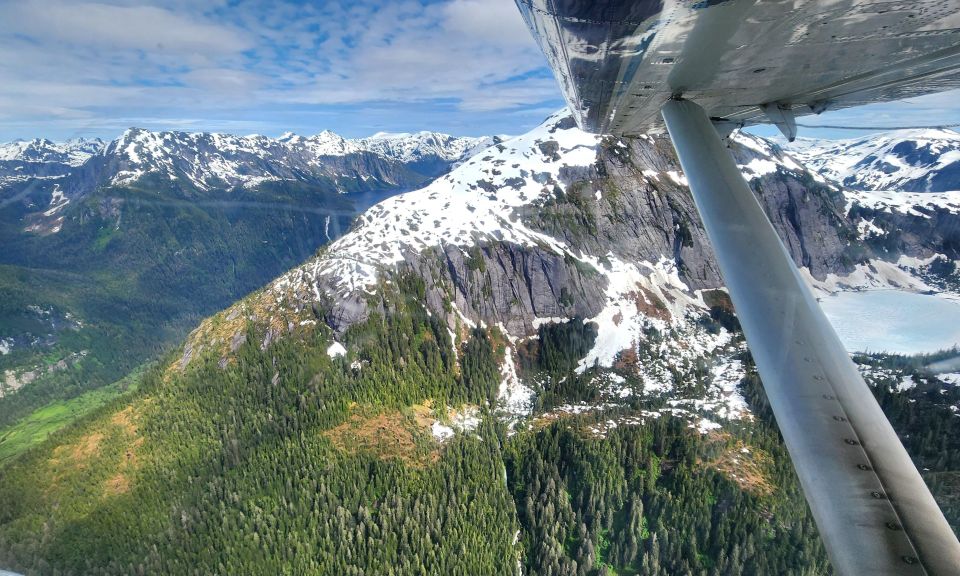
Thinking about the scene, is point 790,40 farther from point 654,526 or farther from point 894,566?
point 654,526

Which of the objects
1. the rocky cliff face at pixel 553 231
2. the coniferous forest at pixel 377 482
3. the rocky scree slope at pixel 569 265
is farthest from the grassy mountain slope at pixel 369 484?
the rocky cliff face at pixel 553 231

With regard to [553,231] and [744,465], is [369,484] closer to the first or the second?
[744,465]

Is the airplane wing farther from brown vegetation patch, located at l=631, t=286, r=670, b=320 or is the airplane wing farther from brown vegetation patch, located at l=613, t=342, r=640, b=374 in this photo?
brown vegetation patch, located at l=631, t=286, r=670, b=320

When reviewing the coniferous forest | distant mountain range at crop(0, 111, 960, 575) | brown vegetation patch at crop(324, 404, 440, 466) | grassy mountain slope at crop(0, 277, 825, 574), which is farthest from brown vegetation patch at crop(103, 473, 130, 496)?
brown vegetation patch at crop(324, 404, 440, 466)

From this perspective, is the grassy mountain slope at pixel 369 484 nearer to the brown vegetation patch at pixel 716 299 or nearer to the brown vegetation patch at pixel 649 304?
the brown vegetation patch at pixel 649 304

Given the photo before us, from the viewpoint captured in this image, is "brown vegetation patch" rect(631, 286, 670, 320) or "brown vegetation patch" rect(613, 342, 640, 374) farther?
"brown vegetation patch" rect(631, 286, 670, 320)

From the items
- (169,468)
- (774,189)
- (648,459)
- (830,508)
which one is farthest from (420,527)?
(774,189)

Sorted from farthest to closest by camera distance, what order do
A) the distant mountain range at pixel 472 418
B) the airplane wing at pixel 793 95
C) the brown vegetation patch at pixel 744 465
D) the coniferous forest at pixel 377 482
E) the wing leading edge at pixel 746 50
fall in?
1. the brown vegetation patch at pixel 744 465
2. the distant mountain range at pixel 472 418
3. the coniferous forest at pixel 377 482
4. the wing leading edge at pixel 746 50
5. the airplane wing at pixel 793 95
